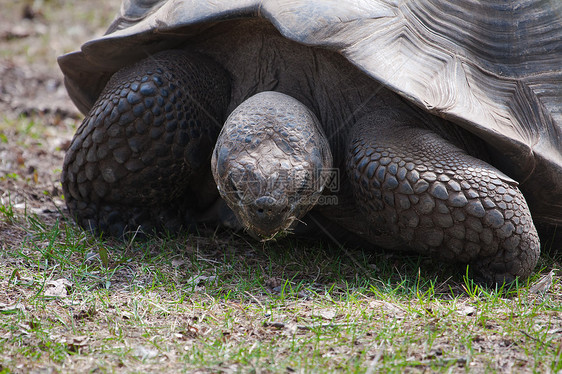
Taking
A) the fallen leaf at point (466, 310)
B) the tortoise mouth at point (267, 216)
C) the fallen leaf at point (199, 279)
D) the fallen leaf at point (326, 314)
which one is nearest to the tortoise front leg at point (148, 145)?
the fallen leaf at point (199, 279)

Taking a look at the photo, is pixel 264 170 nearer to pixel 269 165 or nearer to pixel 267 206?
pixel 269 165

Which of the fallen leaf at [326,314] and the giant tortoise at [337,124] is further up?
the giant tortoise at [337,124]

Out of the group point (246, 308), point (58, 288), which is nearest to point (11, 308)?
point (58, 288)

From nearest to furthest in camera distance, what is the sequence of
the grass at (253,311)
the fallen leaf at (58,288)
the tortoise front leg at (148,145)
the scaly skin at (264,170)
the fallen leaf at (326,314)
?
1. the grass at (253,311)
2. the fallen leaf at (326,314)
3. the scaly skin at (264,170)
4. the fallen leaf at (58,288)
5. the tortoise front leg at (148,145)

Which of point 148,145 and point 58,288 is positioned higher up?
point 148,145

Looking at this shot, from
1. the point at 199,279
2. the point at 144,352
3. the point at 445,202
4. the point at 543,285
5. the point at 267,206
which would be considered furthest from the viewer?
the point at 199,279

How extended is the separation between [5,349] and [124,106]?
152cm

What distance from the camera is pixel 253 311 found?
2764 millimetres

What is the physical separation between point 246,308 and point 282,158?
0.72 meters

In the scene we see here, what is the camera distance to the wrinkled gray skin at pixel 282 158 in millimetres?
2855

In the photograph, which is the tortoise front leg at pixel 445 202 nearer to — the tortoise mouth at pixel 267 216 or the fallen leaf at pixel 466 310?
the fallen leaf at pixel 466 310

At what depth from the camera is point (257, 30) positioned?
11.5 ft

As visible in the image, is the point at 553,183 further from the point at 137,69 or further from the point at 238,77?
the point at 137,69

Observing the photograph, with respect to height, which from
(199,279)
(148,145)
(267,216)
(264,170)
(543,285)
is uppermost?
(264,170)
